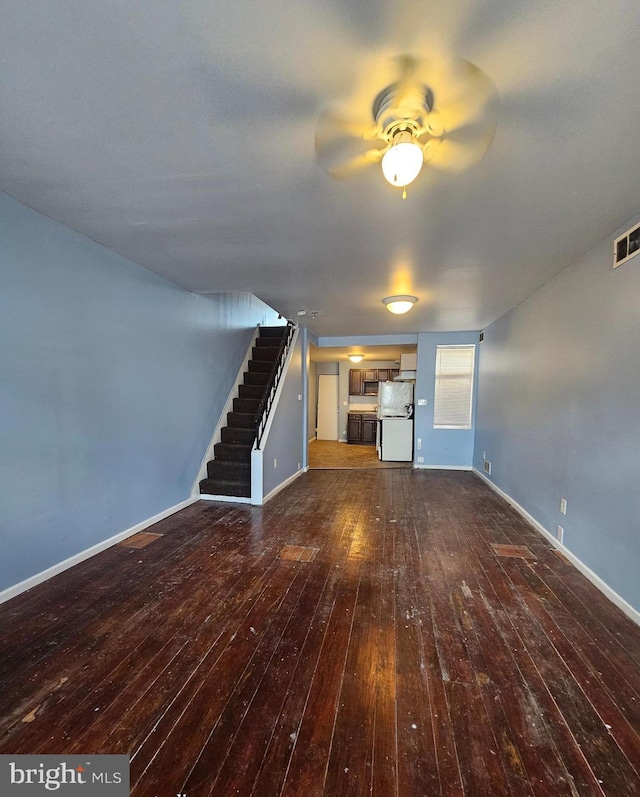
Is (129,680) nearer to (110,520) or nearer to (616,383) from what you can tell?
(110,520)

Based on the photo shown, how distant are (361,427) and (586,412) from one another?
669 centimetres

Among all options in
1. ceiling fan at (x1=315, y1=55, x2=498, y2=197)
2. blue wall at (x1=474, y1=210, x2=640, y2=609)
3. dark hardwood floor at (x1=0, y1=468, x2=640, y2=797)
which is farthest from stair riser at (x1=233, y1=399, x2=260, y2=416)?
ceiling fan at (x1=315, y1=55, x2=498, y2=197)

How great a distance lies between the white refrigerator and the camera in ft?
22.4

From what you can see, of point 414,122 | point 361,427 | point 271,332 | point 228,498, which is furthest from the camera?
point 361,427

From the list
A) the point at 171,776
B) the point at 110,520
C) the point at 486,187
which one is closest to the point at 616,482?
the point at 486,187

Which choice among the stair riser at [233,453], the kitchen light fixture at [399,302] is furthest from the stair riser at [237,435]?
the kitchen light fixture at [399,302]

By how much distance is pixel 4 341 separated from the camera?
6.59 ft

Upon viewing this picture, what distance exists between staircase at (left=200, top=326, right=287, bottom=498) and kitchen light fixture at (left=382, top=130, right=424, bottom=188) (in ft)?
10.9

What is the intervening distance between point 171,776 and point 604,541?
8.76 ft

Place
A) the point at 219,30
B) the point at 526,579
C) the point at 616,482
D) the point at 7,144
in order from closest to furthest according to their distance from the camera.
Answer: the point at 219,30
the point at 7,144
the point at 616,482
the point at 526,579

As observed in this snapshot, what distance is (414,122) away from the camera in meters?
1.30

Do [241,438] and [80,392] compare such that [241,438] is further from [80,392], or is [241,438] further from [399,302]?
[399,302]

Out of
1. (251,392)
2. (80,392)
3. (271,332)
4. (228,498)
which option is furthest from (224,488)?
(271,332)

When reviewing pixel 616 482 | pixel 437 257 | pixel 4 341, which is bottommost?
pixel 616 482
